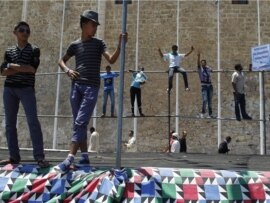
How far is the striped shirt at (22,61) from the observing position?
4.98 m

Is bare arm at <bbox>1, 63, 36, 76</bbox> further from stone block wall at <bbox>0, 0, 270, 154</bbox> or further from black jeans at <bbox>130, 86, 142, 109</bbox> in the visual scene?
stone block wall at <bbox>0, 0, 270, 154</bbox>

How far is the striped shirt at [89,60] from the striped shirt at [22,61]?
512mm

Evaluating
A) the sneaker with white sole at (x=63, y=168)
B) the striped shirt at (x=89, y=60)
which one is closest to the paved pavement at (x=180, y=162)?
the sneaker with white sole at (x=63, y=168)

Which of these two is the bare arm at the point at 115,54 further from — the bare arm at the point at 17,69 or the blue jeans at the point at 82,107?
the bare arm at the point at 17,69

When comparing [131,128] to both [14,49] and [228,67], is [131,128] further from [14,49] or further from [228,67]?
[14,49]

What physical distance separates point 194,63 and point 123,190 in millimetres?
15506

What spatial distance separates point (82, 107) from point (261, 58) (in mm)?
7611

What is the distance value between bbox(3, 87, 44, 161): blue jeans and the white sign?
7.59 meters

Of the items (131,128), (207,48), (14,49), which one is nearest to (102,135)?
(131,128)

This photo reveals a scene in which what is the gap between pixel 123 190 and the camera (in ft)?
13.5

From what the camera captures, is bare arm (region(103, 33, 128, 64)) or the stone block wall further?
the stone block wall

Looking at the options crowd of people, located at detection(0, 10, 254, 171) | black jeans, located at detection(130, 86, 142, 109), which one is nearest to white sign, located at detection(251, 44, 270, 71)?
black jeans, located at detection(130, 86, 142, 109)

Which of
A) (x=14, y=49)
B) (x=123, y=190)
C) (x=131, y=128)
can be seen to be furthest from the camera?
(x=131, y=128)

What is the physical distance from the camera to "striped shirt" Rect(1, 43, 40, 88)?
4.98 metres
